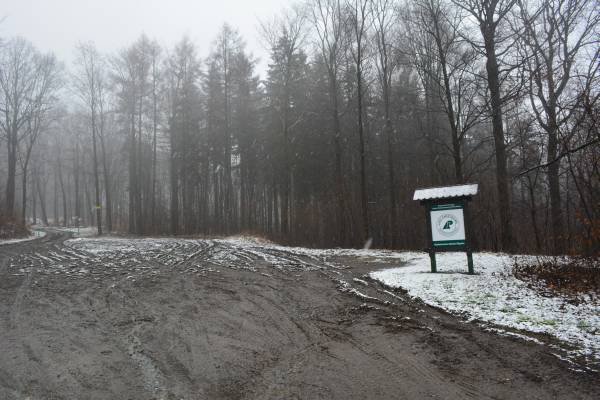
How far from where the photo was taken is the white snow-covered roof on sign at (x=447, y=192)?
9.29 metres

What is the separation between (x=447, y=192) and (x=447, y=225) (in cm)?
79

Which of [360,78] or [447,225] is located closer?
[447,225]

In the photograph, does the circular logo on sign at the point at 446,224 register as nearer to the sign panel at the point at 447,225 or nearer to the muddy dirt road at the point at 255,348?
the sign panel at the point at 447,225

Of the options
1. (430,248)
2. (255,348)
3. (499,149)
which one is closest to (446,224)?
(430,248)

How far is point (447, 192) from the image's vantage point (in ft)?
31.4

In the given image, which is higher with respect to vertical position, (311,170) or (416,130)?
(416,130)

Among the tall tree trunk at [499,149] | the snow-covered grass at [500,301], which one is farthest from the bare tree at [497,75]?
the snow-covered grass at [500,301]

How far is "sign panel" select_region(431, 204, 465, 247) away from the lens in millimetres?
9461

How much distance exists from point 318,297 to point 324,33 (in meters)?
18.8

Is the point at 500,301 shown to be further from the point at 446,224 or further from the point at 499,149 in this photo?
the point at 499,149

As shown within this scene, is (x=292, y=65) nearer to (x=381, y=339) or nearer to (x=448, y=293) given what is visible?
(x=448, y=293)

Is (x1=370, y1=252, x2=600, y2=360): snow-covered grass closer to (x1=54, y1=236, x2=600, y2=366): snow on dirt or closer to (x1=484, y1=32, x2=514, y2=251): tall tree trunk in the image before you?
(x1=54, y1=236, x2=600, y2=366): snow on dirt

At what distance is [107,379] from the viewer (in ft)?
13.1

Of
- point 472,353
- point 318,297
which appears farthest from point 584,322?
point 318,297
